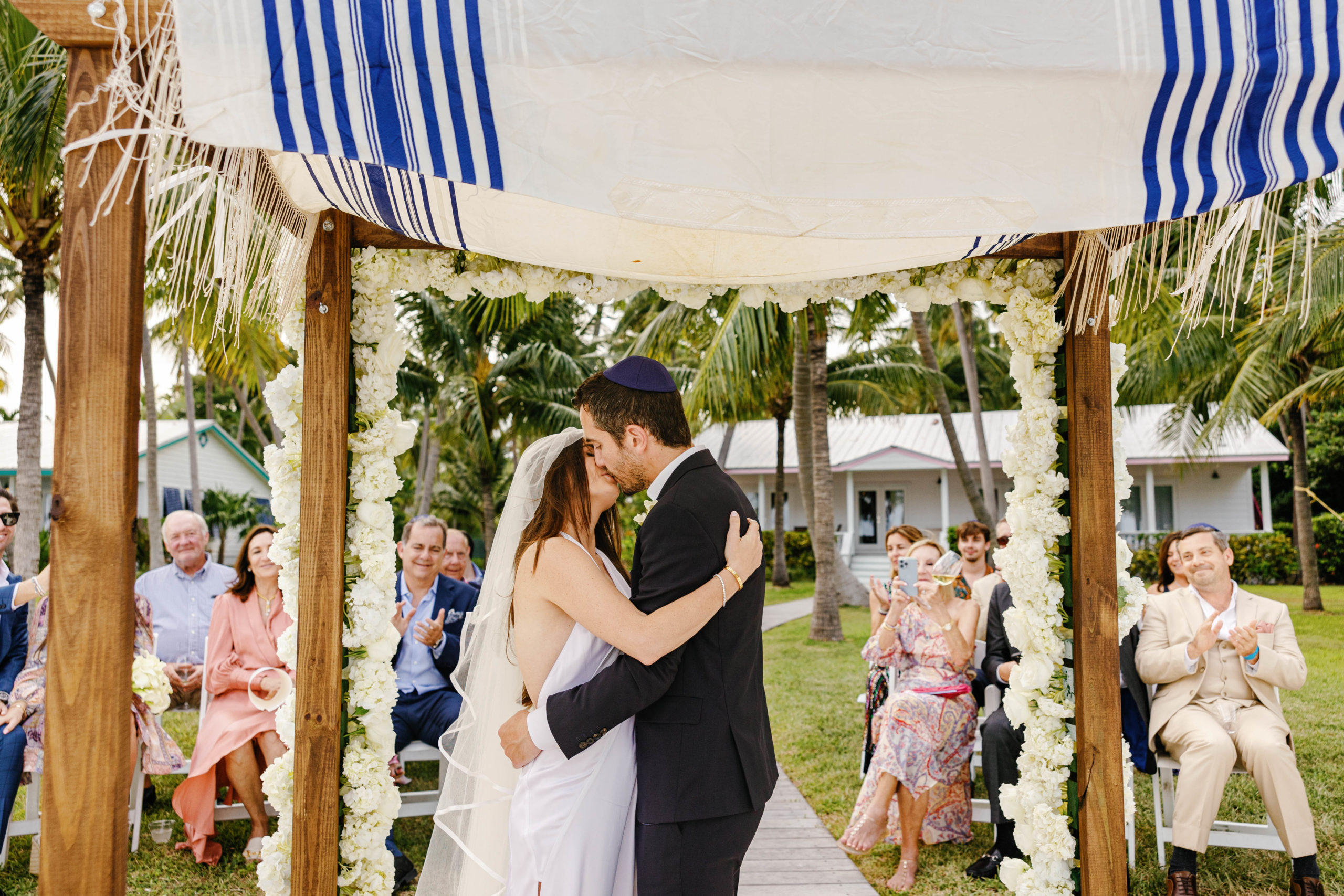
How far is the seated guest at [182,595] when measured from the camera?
6.78 meters

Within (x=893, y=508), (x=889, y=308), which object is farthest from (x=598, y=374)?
(x=893, y=508)

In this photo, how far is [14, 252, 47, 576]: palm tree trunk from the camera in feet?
34.5

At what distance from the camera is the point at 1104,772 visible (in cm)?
337

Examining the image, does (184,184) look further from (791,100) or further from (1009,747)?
(1009,747)

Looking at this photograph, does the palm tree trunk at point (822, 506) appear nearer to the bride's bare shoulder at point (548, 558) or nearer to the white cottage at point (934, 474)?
the bride's bare shoulder at point (548, 558)

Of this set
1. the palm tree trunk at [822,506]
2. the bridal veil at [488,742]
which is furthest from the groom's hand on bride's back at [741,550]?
the palm tree trunk at [822,506]

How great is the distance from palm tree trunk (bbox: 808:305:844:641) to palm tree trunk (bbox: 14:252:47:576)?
9.58 metres

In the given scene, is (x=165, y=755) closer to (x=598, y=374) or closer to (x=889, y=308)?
(x=598, y=374)

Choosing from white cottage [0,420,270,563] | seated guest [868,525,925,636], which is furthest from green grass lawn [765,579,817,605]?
seated guest [868,525,925,636]

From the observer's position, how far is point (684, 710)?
2576 mm

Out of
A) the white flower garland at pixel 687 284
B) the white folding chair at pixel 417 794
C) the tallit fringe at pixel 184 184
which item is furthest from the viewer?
the white folding chair at pixel 417 794

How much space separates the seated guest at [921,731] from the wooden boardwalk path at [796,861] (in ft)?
0.67

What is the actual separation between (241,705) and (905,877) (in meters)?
3.90

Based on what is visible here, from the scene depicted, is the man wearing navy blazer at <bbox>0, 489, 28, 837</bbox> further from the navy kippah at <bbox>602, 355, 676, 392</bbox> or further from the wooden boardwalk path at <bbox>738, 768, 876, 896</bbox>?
the navy kippah at <bbox>602, 355, 676, 392</bbox>
